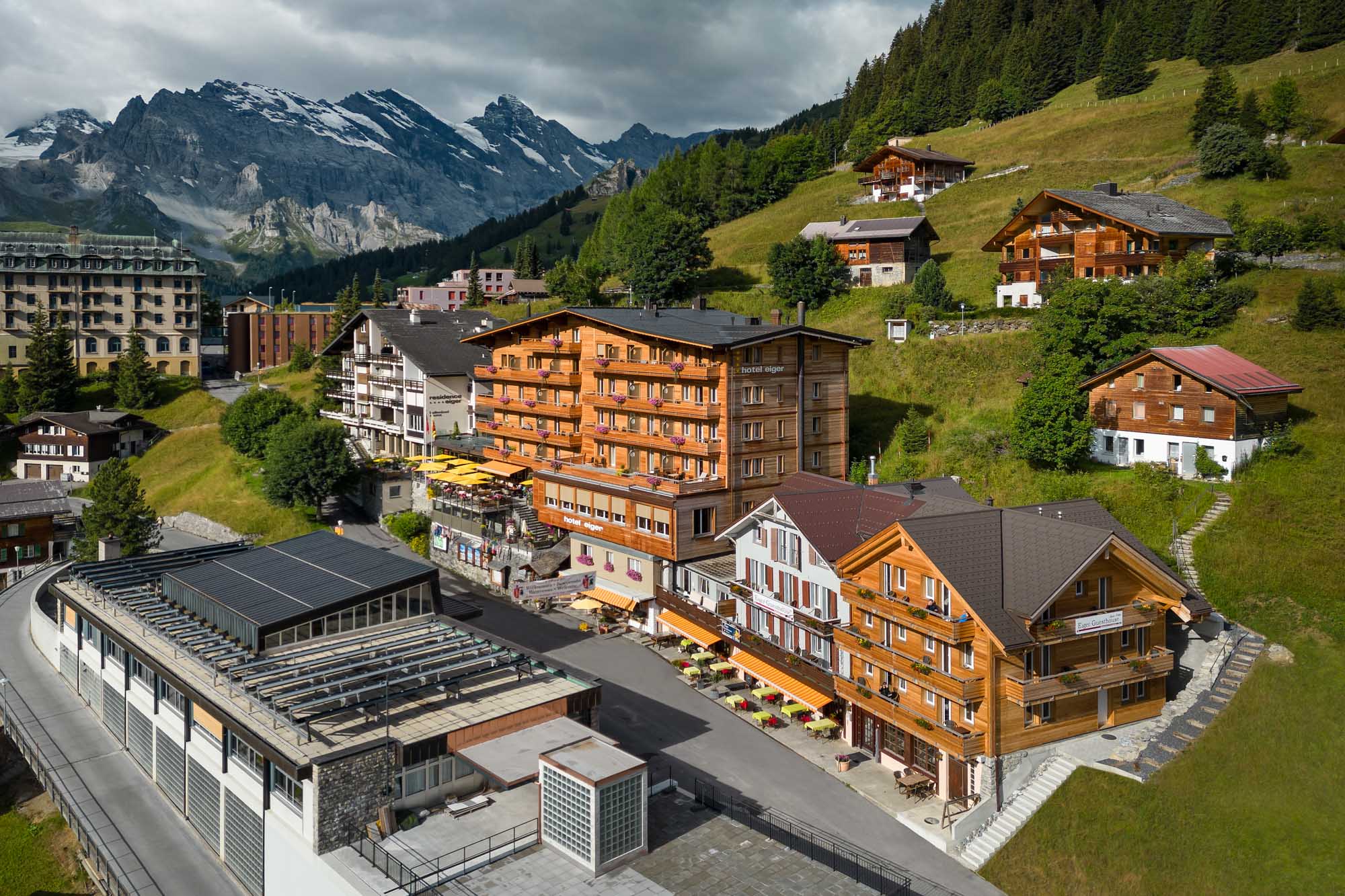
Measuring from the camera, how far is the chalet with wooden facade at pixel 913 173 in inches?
4862

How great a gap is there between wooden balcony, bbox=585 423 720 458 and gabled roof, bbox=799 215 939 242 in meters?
43.2

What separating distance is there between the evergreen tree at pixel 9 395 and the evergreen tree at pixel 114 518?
172ft

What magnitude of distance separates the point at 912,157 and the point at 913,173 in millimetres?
2276

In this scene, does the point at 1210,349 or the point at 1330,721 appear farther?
the point at 1210,349

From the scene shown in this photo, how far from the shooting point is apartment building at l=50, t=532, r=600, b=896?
1254 inches

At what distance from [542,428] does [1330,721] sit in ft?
166

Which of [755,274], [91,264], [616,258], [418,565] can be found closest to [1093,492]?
[418,565]

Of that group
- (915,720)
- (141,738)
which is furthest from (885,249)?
(141,738)

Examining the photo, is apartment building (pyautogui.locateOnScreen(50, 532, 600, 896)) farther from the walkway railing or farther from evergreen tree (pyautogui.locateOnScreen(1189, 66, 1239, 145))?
evergreen tree (pyautogui.locateOnScreen(1189, 66, 1239, 145))

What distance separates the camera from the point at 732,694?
4738 centimetres

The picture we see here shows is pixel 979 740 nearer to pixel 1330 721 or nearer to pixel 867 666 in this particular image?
pixel 867 666

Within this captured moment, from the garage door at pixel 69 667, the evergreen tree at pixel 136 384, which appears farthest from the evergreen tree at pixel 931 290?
the evergreen tree at pixel 136 384

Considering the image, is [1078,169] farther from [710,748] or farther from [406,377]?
[710,748]

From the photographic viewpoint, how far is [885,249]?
95812mm
